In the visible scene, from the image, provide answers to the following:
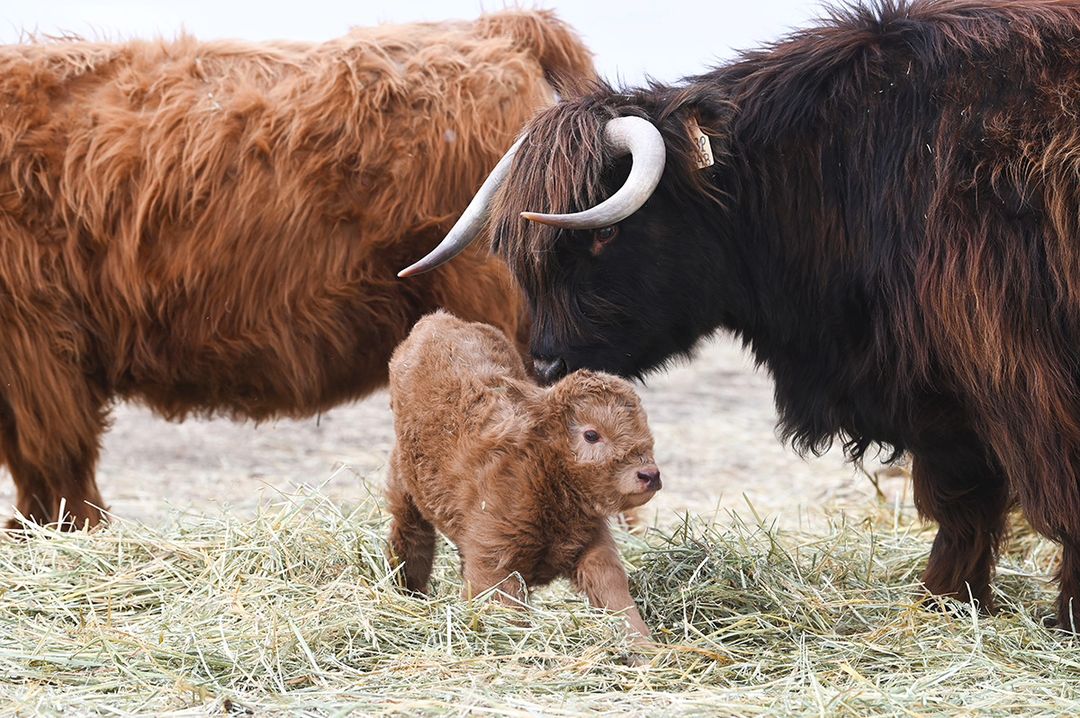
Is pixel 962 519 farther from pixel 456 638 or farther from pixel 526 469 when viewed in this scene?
pixel 456 638

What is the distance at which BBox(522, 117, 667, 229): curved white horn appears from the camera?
3.12 metres

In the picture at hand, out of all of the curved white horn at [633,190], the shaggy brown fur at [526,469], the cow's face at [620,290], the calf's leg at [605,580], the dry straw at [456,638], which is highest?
the curved white horn at [633,190]

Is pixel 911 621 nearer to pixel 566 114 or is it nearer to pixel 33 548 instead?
pixel 566 114

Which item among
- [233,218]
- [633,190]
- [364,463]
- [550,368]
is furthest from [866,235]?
[364,463]

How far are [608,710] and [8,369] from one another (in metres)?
2.96

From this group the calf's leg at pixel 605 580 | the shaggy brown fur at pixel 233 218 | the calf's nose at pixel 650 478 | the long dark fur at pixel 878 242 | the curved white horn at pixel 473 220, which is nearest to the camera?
the calf's nose at pixel 650 478

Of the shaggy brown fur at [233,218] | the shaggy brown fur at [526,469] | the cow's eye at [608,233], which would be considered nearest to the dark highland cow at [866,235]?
the cow's eye at [608,233]

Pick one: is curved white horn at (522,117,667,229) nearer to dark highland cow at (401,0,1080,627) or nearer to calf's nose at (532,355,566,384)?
dark highland cow at (401,0,1080,627)

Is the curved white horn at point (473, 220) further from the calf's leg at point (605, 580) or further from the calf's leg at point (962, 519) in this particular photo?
the calf's leg at point (962, 519)

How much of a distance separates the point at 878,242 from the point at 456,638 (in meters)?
1.37

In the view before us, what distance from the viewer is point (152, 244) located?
4.74 metres

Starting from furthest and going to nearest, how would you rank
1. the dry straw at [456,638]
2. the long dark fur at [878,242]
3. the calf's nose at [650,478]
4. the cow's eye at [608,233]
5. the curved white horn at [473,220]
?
the curved white horn at [473,220]
the cow's eye at [608,233]
the long dark fur at [878,242]
the calf's nose at [650,478]
the dry straw at [456,638]

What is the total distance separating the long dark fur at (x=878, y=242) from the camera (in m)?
3.10

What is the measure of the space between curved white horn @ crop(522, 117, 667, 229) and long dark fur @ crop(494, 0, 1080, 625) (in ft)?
0.33
